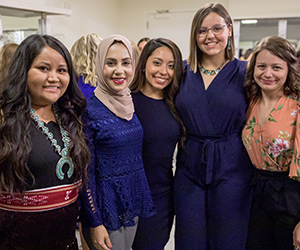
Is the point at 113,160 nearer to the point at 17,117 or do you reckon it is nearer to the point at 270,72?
the point at 17,117

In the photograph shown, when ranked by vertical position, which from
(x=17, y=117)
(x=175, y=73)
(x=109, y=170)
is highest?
(x=175, y=73)

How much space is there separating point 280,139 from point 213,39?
0.66 m

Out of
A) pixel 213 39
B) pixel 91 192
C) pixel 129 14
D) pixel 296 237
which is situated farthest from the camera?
pixel 129 14

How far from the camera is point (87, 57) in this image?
9.11ft

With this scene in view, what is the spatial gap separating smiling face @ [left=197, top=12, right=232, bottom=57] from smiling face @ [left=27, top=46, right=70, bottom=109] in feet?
2.89

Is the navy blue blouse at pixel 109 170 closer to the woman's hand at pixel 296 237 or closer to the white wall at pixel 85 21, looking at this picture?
the woman's hand at pixel 296 237

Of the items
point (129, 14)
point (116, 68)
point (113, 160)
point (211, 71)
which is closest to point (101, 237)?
point (113, 160)

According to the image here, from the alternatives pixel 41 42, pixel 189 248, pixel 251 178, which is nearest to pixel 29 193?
pixel 41 42

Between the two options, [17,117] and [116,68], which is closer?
[17,117]

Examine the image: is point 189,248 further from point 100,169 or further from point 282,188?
point 100,169

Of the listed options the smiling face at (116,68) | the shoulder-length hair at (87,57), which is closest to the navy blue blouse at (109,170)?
the smiling face at (116,68)

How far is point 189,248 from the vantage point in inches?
71.9

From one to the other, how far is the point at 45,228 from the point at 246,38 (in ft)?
18.5

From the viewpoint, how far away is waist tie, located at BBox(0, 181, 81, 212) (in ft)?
3.81
